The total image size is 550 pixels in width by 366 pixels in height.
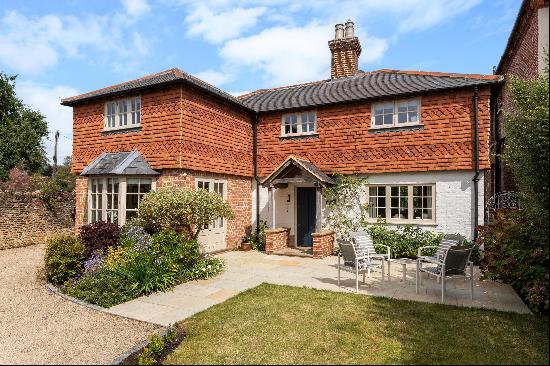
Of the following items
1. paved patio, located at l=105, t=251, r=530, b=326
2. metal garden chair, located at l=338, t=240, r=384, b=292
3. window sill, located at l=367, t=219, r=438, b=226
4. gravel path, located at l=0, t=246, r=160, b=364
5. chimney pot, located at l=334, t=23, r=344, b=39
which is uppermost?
chimney pot, located at l=334, t=23, r=344, b=39

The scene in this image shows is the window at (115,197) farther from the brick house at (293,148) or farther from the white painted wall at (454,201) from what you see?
the white painted wall at (454,201)

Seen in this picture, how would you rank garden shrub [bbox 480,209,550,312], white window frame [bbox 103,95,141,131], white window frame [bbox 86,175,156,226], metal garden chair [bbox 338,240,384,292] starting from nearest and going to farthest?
garden shrub [bbox 480,209,550,312], metal garden chair [bbox 338,240,384,292], white window frame [bbox 86,175,156,226], white window frame [bbox 103,95,141,131]

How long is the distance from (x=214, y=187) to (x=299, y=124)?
4350 millimetres

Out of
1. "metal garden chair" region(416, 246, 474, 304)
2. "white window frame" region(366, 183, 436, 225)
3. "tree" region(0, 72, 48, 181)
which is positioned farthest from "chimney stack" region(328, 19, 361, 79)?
"tree" region(0, 72, 48, 181)

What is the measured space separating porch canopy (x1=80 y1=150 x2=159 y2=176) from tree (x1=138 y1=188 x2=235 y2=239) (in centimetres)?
142

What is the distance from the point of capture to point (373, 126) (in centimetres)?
1288

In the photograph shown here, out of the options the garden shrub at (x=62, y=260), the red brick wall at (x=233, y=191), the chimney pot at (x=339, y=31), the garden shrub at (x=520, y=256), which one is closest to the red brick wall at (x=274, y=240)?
the red brick wall at (x=233, y=191)

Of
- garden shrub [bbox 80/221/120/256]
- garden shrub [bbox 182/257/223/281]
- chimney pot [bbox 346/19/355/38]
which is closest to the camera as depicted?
garden shrub [bbox 182/257/223/281]

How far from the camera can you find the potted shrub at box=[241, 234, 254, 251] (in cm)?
1390

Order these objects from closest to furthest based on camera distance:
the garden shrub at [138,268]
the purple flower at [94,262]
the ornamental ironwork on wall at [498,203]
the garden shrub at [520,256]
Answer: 1. the garden shrub at [520,256]
2. the garden shrub at [138,268]
3. the purple flower at [94,262]
4. the ornamental ironwork on wall at [498,203]

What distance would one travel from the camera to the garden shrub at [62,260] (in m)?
8.57

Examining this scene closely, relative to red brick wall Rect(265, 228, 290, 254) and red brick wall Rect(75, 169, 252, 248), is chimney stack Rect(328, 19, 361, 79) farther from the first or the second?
red brick wall Rect(265, 228, 290, 254)

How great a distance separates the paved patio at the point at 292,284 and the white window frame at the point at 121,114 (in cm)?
621

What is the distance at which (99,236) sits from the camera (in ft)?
32.8
